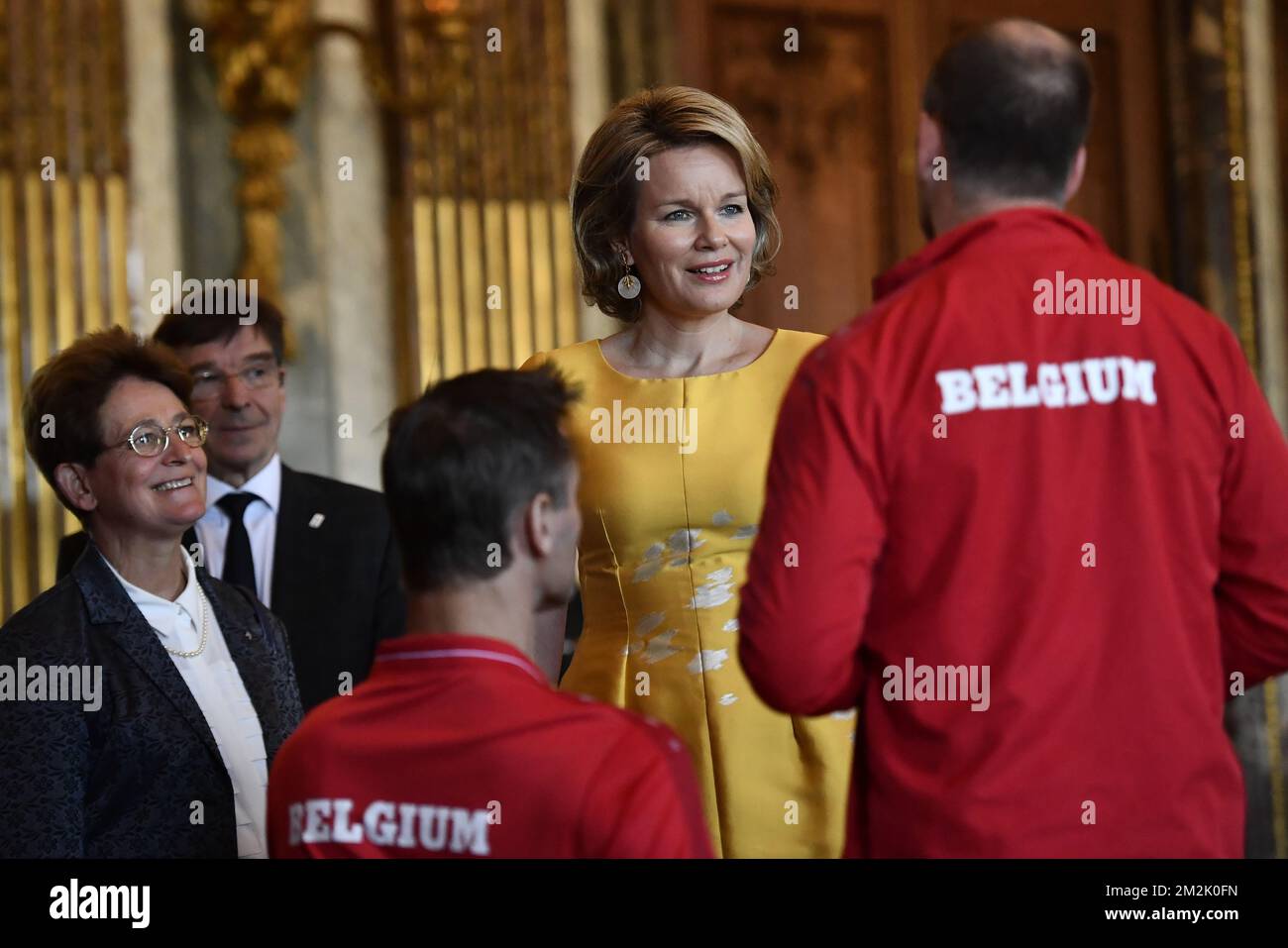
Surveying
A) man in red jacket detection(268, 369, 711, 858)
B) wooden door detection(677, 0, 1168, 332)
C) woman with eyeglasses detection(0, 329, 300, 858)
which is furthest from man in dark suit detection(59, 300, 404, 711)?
wooden door detection(677, 0, 1168, 332)

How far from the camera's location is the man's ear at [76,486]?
2535 millimetres

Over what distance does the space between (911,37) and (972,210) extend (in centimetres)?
371

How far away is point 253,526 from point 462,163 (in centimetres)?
170

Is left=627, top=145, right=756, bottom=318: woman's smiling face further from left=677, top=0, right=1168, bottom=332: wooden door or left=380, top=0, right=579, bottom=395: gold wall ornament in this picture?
left=677, top=0, right=1168, bottom=332: wooden door

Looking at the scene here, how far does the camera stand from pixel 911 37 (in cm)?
514

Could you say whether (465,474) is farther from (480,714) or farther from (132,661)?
(132,661)

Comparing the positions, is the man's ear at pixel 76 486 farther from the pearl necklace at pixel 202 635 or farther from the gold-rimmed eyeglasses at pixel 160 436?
the pearl necklace at pixel 202 635

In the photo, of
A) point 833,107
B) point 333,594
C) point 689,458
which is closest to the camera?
point 689,458

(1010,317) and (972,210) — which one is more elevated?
(972,210)

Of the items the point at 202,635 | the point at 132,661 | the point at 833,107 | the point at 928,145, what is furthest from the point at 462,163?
the point at 928,145

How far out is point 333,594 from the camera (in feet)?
10.3

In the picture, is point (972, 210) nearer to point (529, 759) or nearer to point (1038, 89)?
point (1038, 89)
